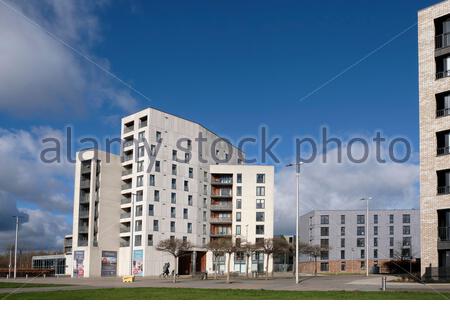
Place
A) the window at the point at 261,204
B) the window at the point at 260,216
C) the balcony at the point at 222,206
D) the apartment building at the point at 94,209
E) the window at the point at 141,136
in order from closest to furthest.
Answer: the apartment building at the point at 94,209, the window at the point at 141,136, the window at the point at 260,216, the window at the point at 261,204, the balcony at the point at 222,206

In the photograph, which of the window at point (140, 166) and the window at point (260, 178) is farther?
the window at point (260, 178)

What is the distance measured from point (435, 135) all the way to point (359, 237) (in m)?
92.7

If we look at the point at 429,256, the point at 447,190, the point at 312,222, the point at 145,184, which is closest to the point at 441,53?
the point at 447,190

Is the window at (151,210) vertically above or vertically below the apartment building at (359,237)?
above

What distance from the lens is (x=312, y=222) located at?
469 feet

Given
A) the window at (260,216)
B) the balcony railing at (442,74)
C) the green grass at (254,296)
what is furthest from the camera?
the window at (260,216)

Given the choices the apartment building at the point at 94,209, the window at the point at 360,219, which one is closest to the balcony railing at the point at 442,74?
the apartment building at the point at 94,209

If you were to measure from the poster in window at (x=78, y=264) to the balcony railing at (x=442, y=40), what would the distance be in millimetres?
61765

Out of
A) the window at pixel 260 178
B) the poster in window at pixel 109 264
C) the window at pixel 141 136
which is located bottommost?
the poster in window at pixel 109 264

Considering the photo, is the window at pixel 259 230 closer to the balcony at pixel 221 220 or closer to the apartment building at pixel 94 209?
the balcony at pixel 221 220

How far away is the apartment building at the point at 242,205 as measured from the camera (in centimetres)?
10162
